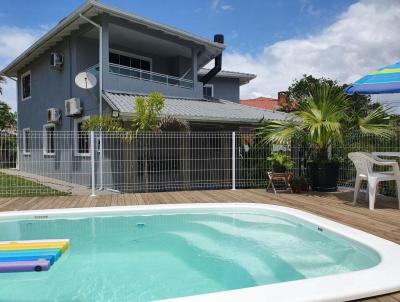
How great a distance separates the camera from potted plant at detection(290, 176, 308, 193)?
10344mm

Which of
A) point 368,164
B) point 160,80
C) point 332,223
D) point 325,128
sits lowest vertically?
point 332,223

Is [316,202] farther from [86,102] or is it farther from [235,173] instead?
[86,102]

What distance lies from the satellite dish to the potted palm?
21.3 ft

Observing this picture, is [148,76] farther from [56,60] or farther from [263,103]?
[263,103]

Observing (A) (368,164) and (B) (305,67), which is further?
(B) (305,67)

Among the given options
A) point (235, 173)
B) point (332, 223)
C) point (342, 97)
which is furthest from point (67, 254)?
point (342, 97)

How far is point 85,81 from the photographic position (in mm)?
12641

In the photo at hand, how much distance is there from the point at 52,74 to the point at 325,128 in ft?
42.1

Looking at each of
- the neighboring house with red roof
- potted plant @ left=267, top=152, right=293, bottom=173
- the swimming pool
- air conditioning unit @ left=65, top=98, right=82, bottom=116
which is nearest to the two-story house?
air conditioning unit @ left=65, top=98, right=82, bottom=116

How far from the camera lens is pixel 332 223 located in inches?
244

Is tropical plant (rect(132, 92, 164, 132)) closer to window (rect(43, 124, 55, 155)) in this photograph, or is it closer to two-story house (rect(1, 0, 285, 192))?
two-story house (rect(1, 0, 285, 192))

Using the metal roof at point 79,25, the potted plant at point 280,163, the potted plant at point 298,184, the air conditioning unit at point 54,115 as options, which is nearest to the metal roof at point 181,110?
the potted plant at point 280,163

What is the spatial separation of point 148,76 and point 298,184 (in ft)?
25.8

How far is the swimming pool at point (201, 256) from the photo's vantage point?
356 centimetres
